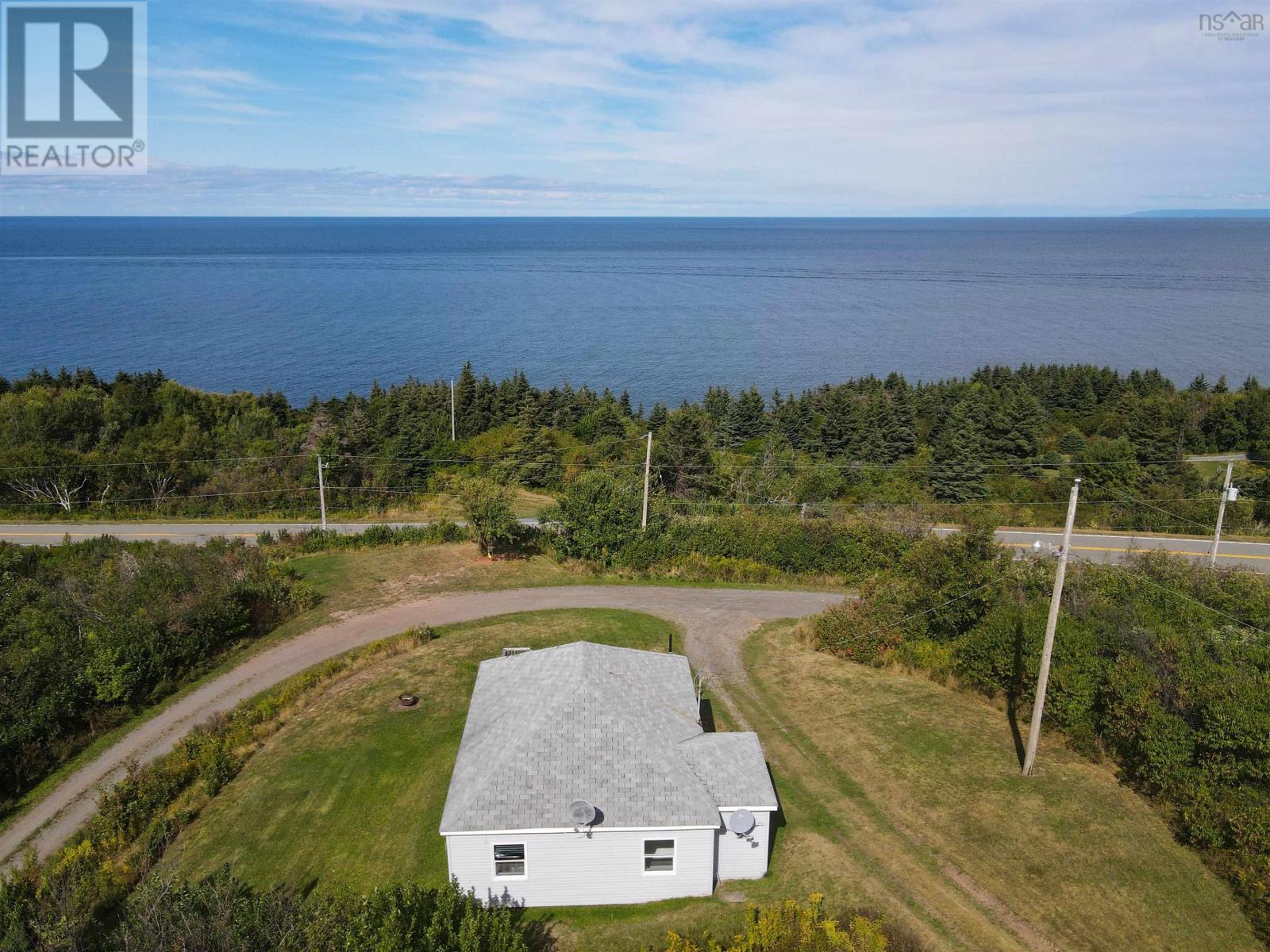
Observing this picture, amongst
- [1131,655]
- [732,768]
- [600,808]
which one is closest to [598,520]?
[732,768]

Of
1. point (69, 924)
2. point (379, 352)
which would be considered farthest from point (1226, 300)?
point (69, 924)

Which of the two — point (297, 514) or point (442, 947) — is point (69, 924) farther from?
point (297, 514)

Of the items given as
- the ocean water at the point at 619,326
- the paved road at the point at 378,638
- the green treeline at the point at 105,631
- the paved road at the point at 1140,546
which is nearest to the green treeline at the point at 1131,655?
the paved road at the point at 378,638

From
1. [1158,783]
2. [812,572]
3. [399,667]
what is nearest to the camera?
[1158,783]

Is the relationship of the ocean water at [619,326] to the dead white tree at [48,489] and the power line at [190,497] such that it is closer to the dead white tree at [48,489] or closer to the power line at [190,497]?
the power line at [190,497]

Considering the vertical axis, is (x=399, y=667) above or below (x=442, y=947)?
below

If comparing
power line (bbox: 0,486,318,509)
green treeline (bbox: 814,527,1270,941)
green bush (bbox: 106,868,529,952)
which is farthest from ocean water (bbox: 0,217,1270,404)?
green bush (bbox: 106,868,529,952)

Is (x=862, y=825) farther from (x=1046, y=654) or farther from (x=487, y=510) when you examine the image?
(x=487, y=510)
